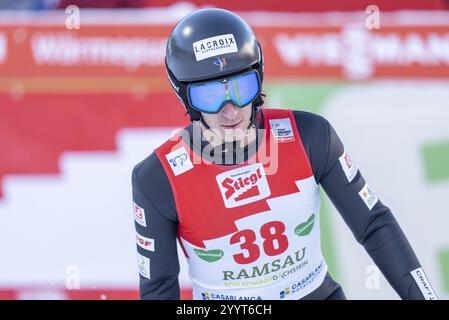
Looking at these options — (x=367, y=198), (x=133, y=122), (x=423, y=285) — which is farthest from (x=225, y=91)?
(x=133, y=122)

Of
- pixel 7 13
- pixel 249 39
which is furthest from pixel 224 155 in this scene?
pixel 7 13

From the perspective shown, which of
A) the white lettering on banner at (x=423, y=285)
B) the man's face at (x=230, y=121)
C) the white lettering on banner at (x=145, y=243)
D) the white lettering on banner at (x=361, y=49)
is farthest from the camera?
the white lettering on banner at (x=361, y=49)

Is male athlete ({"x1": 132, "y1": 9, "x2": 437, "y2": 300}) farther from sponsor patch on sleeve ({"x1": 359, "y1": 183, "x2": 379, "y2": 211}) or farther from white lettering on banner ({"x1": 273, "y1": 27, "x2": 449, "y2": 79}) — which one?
white lettering on banner ({"x1": 273, "y1": 27, "x2": 449, "y2": 79})

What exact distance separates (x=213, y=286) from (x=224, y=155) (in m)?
0.53

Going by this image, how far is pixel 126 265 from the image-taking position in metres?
5.87

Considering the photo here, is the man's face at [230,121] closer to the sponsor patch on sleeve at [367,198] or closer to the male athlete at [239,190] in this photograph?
the male athlete at [239,190]

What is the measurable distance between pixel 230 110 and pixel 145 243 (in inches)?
24.5

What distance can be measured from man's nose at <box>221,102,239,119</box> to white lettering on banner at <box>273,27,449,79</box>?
7.00 ft

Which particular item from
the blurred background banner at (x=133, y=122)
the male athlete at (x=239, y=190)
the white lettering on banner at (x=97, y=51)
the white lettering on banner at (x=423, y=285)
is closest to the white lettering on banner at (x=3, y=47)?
the blurred background banner at (x=133, y=122)

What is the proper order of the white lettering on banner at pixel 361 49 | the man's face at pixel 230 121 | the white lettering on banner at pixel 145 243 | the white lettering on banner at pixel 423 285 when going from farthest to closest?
the white lettering on banner at pixel 361 49, the white lettering on banner at pixel 145 243, the man's face at pixel 230 121, the white lettering on banner at pixel 423 285

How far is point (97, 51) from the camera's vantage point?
578 centimetres

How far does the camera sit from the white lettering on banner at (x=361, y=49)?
18.7 ft

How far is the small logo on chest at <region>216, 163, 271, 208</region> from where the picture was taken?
3.84 m

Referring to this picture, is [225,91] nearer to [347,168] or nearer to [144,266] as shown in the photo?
[347,168]
